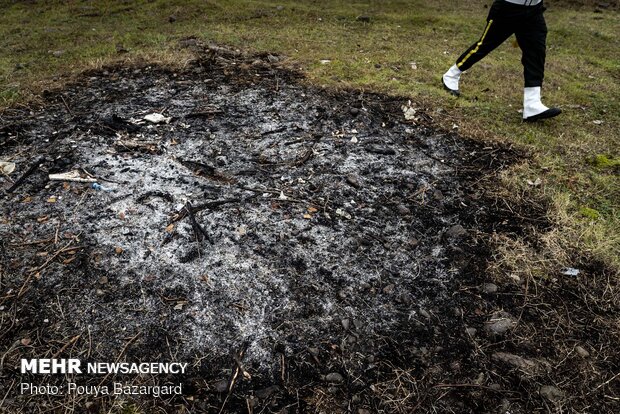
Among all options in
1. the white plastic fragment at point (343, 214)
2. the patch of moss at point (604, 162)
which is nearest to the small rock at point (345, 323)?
the white plastic fragment at point (343, 214)

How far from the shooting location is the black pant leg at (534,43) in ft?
13.7

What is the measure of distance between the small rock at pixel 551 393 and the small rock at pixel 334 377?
1025 millimetres

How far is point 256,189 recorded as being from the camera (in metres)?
3.30

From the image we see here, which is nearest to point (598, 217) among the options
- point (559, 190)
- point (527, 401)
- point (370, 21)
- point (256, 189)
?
point (559, 190)

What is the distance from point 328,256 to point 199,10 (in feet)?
22.2

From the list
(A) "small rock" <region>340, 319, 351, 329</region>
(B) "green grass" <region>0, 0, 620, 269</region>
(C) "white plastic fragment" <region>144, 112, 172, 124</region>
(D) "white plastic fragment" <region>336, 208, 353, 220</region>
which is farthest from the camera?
(C) "white plastic fragment" <region>144, 112, 172, 124</region>

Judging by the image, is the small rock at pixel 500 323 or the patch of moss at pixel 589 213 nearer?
the small rock at pixel 500 323

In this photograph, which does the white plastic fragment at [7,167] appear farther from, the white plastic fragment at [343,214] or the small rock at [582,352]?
the small rock at [582,352]

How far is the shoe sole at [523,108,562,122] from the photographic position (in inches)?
171

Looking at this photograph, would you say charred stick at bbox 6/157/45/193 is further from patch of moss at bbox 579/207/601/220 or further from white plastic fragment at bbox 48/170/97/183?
patch of moss at bbox 579/207/601/220

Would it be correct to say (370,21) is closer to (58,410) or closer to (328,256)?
(328,256)

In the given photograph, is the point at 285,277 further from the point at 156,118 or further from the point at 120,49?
the point at 120,49

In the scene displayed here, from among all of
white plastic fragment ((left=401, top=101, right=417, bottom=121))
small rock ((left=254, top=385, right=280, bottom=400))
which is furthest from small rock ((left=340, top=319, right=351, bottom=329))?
white plastic fragment ((left=401, top=101, right=417, bottom=121))

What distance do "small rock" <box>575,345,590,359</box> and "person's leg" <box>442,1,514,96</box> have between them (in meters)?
3.29
